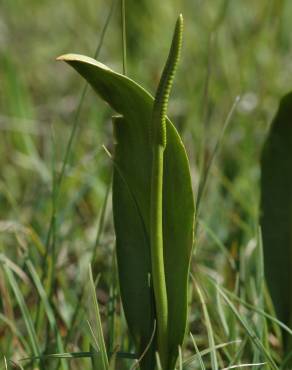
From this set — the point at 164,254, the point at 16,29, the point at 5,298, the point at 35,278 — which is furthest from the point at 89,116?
the point at 164,254

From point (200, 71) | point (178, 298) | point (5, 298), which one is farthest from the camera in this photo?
point (200, 71)

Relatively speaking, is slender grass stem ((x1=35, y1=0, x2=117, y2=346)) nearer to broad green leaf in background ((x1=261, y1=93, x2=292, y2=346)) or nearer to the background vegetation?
the background vegetation

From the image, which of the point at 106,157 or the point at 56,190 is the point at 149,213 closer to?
the point at 56,190

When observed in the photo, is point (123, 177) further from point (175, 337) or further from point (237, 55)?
point (237, 55)

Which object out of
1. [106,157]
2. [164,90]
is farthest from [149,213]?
[106,157]

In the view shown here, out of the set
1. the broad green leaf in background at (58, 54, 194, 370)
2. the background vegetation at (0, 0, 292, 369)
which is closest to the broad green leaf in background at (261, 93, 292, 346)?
the background vegetation at (0, 0, 292, 369)

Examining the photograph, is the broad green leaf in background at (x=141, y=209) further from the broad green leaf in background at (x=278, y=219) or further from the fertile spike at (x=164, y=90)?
the broad green leaf in background at (x=278, y=219)
